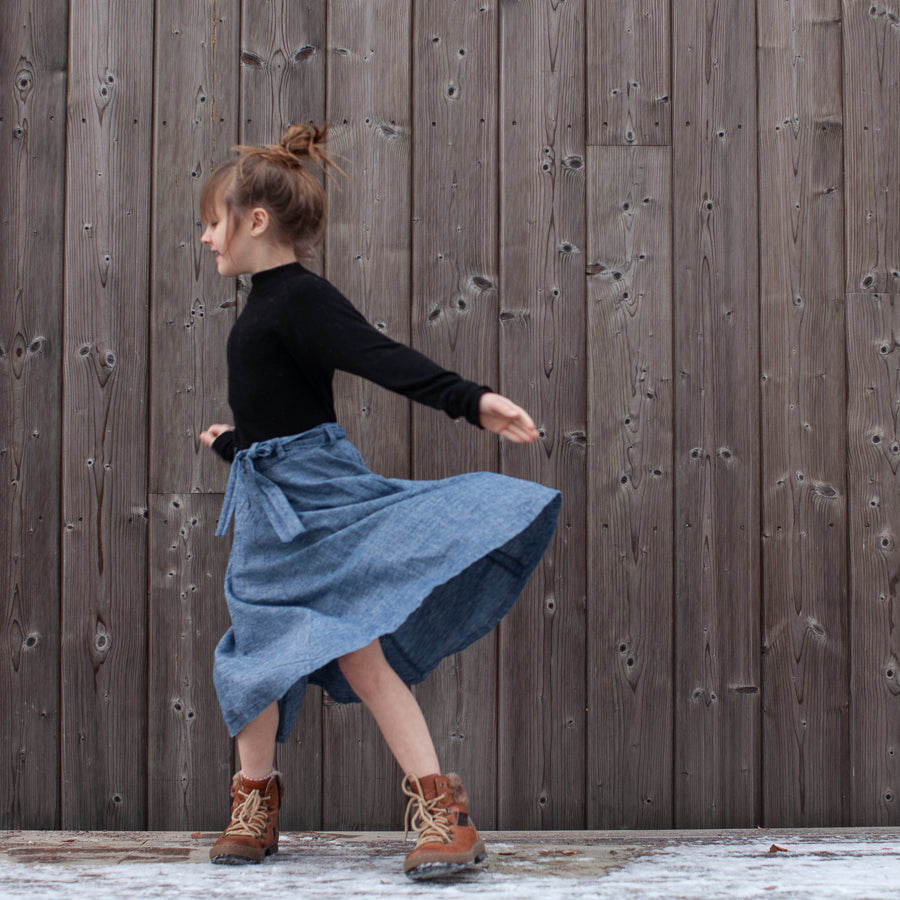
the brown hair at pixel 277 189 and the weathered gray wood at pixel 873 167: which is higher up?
the weathered gray wood at pixel 873 167

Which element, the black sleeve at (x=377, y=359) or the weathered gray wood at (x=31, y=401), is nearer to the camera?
the black sleeve at (x=377, y=359)

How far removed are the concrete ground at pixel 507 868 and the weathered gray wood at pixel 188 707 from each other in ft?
0.39

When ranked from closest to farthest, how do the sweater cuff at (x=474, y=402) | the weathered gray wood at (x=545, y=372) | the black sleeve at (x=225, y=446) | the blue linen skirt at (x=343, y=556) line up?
the sweater cuff at (x=474, y=402) < the blue linen skirt at (x=343, y=556) < the black sleeve at (x=225, y=446) < the weathered gray wood at (x=545, y=372)

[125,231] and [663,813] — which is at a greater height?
[125,231]

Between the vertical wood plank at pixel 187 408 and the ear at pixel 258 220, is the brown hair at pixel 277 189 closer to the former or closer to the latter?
the ear at pixel 258 220

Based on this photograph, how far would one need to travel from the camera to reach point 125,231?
2.26 m

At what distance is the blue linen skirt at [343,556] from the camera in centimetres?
161

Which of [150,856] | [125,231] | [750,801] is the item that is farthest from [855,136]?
[150,856]

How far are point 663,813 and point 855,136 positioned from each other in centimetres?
172

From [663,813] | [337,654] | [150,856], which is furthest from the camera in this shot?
[663,813]

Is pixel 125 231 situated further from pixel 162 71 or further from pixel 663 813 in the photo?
pixel 663 813

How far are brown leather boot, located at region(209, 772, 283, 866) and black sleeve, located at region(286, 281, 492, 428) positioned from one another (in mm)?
812

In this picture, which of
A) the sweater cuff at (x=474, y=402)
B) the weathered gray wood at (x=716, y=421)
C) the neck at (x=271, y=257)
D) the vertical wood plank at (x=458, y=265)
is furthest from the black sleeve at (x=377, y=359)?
the weathered gray wood at (x=716, y=421)

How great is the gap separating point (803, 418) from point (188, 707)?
1.65m
